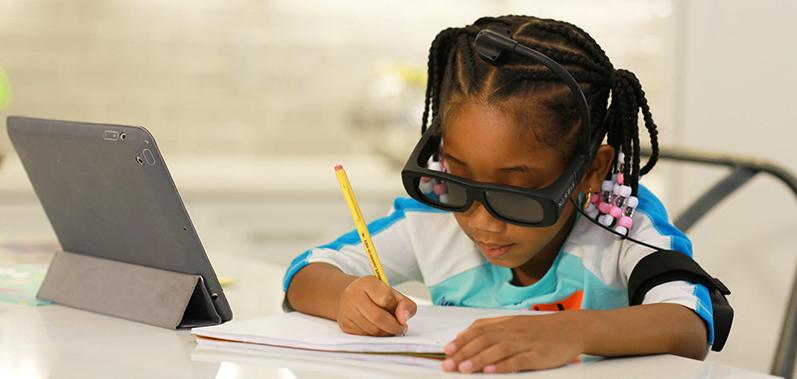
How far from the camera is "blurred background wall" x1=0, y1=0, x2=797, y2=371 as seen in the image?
3.22 meters

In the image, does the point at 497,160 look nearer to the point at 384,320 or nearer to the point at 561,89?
the point at 561,89

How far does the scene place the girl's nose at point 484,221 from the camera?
1171 millimetres

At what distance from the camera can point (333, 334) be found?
104cm

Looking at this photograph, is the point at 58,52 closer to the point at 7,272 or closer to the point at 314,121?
the point at 314,121

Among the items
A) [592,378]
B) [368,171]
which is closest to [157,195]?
[592,378]

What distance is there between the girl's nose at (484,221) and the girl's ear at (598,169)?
147mm

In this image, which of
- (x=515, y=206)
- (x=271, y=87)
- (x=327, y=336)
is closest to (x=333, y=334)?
(x=327, y=336)

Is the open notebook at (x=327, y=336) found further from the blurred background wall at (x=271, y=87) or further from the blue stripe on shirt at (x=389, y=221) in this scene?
the blurred background wall at (x=271, y=87)

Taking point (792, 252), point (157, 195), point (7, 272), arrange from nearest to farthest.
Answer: point (157, 195), point (7, 272), point (792, 252)

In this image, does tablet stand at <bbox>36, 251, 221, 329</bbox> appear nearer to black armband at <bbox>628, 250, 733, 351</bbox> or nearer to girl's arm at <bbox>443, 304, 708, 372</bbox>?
girl's arm at <bbox>443, 304, 708, 372</bbox>

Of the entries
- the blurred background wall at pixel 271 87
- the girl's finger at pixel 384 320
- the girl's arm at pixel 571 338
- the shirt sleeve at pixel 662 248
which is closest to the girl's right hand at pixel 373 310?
the girl's finger at pixel 384 320

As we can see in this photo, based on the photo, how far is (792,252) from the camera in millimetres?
2465

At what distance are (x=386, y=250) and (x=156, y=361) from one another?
0.51 m

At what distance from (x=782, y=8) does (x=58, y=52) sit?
7.90 ft
